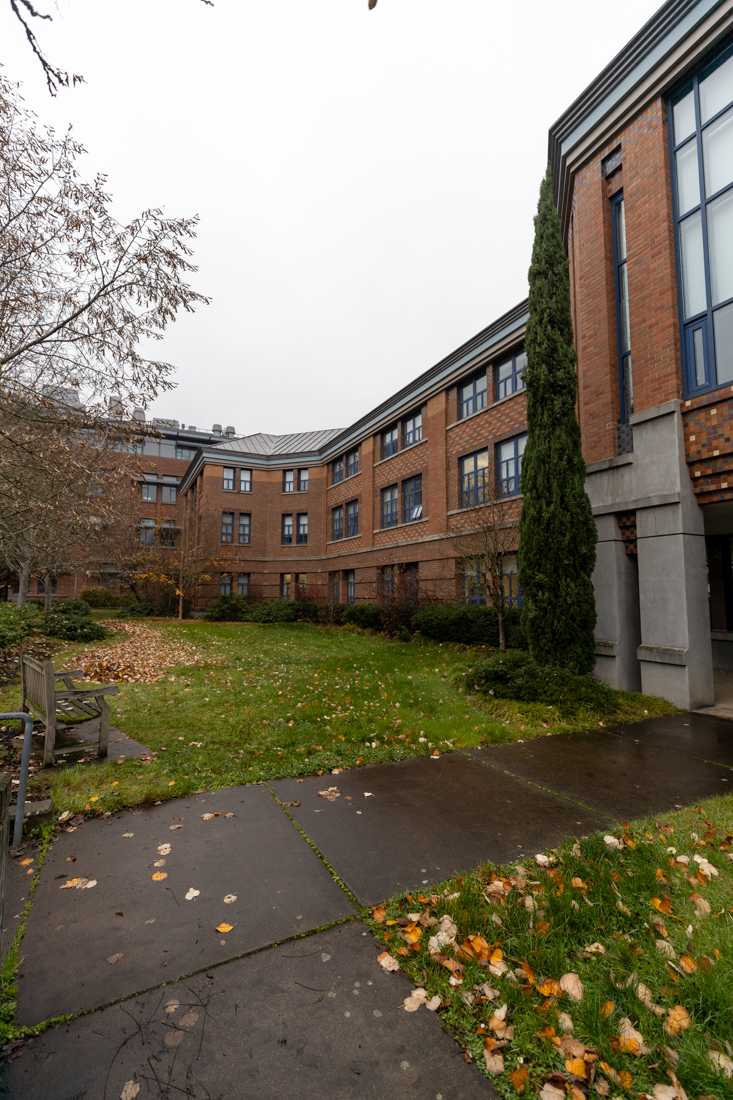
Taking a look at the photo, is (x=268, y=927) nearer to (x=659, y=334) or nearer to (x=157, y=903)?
(x=157, y=903)

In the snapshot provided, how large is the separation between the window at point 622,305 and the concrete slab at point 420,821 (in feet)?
26.3

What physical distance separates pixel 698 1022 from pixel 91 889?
3.29 meters

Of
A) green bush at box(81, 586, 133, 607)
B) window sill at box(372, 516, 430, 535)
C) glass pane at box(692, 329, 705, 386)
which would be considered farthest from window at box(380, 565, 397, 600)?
green bush at box(81, 586, 133, 607)

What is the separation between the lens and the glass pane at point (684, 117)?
28.7 feet

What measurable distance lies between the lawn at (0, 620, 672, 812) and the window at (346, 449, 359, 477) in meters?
17.9

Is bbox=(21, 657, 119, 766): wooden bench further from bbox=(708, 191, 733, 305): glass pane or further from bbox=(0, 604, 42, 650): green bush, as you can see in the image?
bbox=(708, 191, 733, 305): glass pane

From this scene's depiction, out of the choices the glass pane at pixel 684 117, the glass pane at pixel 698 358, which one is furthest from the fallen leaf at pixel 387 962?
the glass pane at pixel 684 117

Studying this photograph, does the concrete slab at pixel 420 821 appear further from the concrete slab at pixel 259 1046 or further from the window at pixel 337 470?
the window at pixel 337 470

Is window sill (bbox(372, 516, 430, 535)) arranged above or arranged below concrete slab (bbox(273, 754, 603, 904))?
above

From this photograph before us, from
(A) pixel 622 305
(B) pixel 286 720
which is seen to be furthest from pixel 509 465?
(B) pixel 286 720

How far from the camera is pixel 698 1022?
7.07 feet

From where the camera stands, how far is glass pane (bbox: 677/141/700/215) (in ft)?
28.4

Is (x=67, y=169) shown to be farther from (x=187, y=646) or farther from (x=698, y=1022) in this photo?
(x=187, y=646)

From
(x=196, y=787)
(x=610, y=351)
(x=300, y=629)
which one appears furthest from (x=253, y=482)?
(x=196, y=787)
